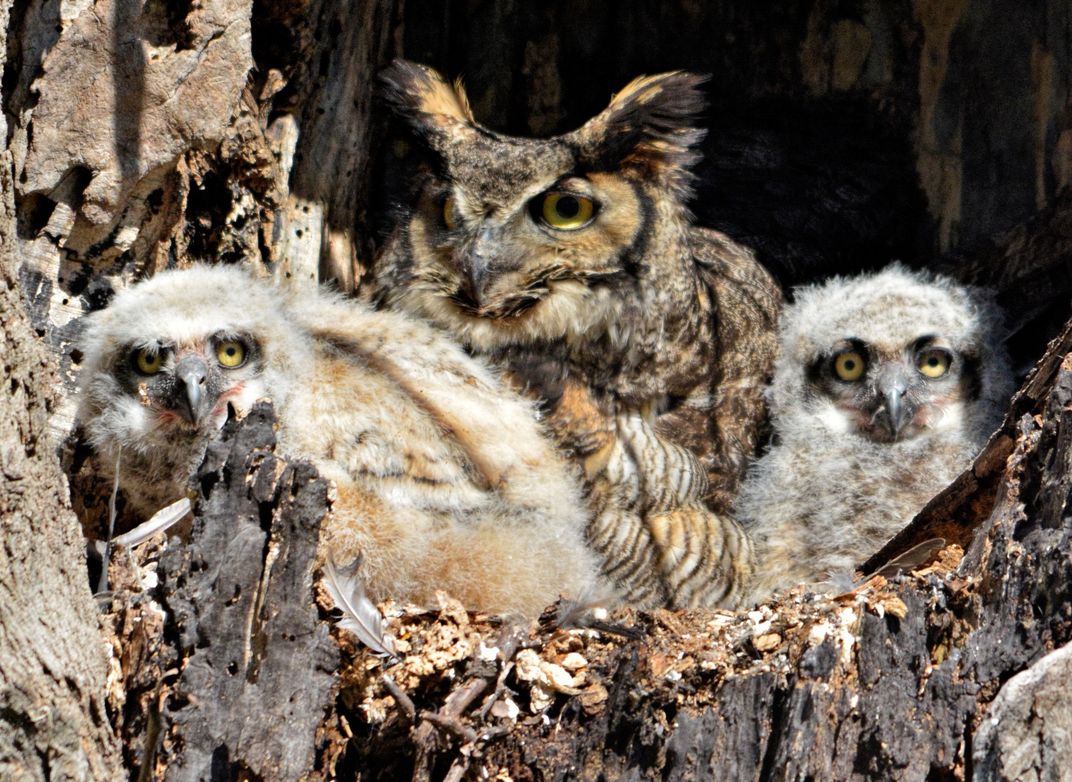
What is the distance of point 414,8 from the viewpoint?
3959 millimetres

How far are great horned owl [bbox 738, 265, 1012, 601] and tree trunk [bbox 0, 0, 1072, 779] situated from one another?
8.9 inches

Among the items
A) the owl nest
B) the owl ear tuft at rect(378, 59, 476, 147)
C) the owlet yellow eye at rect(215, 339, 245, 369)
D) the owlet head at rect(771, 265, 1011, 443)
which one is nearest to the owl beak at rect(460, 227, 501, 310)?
the owl ear tuft at rect(378, 59, 476, 147)

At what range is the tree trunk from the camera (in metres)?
1.86

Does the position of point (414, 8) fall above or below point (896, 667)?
above

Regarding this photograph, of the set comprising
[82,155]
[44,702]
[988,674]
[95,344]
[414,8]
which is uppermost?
[414,8]

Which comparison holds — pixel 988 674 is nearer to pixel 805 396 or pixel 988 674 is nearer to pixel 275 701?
pixel 275 701

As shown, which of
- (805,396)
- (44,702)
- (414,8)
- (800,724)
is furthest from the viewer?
(414,8)

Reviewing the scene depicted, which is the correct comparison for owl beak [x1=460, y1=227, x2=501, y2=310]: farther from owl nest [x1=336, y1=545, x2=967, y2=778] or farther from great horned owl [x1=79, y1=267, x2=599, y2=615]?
owl nest [x1=336, y1=545, x2=967, y2=778]

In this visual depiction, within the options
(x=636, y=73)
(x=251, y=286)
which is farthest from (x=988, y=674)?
(x=636, y=73)

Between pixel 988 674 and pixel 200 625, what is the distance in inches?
47.1

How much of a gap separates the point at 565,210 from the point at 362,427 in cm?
91

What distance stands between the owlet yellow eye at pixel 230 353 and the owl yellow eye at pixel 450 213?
74 centimetres

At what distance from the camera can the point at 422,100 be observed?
10.9 ft

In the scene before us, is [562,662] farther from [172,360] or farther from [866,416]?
[866,416]
